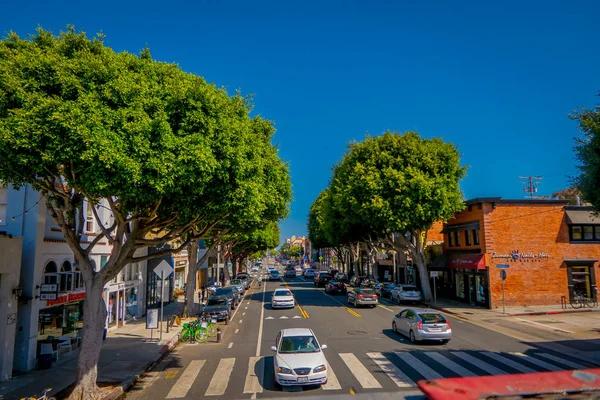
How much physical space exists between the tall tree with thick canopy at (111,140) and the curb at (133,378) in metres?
0.45

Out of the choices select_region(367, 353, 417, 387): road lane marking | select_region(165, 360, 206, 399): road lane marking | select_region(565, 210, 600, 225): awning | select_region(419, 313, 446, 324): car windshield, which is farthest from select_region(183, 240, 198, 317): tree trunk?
select_region(565, 210, 600, 225): awning

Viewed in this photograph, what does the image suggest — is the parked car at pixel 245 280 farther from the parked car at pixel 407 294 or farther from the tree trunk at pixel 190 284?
the tree trunk at pixel 190 284

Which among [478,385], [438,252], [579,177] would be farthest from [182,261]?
[478,385]

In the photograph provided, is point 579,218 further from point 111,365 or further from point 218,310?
point 111,365

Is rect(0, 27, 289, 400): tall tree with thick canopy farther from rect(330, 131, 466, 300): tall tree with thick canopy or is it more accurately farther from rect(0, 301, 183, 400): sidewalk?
rect(330, 131, 466, 300): tall tree with thick canopy

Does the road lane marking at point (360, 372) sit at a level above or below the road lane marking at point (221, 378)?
above

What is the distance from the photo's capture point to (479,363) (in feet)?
47.4

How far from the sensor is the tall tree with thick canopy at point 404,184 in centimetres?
3094

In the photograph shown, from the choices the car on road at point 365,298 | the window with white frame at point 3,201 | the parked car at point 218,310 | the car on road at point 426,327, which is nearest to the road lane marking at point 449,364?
the car on road at point 426,327

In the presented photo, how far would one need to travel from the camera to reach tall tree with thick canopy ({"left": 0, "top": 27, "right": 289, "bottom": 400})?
33.1 ft

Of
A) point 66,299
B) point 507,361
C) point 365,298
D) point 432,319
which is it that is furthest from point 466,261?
point 66,299

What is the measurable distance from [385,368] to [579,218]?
25.8 m

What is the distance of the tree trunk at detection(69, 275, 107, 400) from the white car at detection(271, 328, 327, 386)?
5.18 meters

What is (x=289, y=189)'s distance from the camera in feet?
75.6
